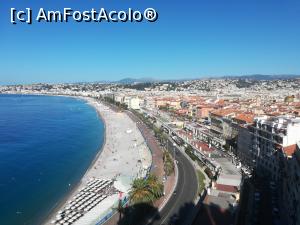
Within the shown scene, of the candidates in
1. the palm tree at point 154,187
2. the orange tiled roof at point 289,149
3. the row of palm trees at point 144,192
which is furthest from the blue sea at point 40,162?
the orange tiled roof at point 289,149

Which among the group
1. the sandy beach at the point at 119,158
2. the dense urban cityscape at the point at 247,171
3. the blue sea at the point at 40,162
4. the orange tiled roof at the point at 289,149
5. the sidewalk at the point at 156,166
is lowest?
the blue sea at the point at 40,162

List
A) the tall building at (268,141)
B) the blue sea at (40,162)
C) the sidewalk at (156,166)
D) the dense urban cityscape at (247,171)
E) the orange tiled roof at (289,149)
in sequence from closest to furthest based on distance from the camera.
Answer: the dense urban cityscape at (247,171), the orange tiled roof at (289,149), the sidewalk at (156,166), the tall building at (268,141), the blue sea at (40,162)

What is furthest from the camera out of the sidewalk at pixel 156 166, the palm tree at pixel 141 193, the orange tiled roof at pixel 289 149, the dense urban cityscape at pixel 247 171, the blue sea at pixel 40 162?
the blue sea at pixel 40 162

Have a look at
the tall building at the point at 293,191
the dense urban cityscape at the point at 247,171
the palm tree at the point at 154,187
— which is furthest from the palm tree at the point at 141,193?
the tall building at the point at 293,191

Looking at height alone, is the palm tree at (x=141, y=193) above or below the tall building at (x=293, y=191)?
below

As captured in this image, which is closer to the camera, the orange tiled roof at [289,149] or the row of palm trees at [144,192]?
the row of palm trees at [144,192]

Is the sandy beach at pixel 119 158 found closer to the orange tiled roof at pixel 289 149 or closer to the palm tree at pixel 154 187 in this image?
the palm tree at pixel 154 187
